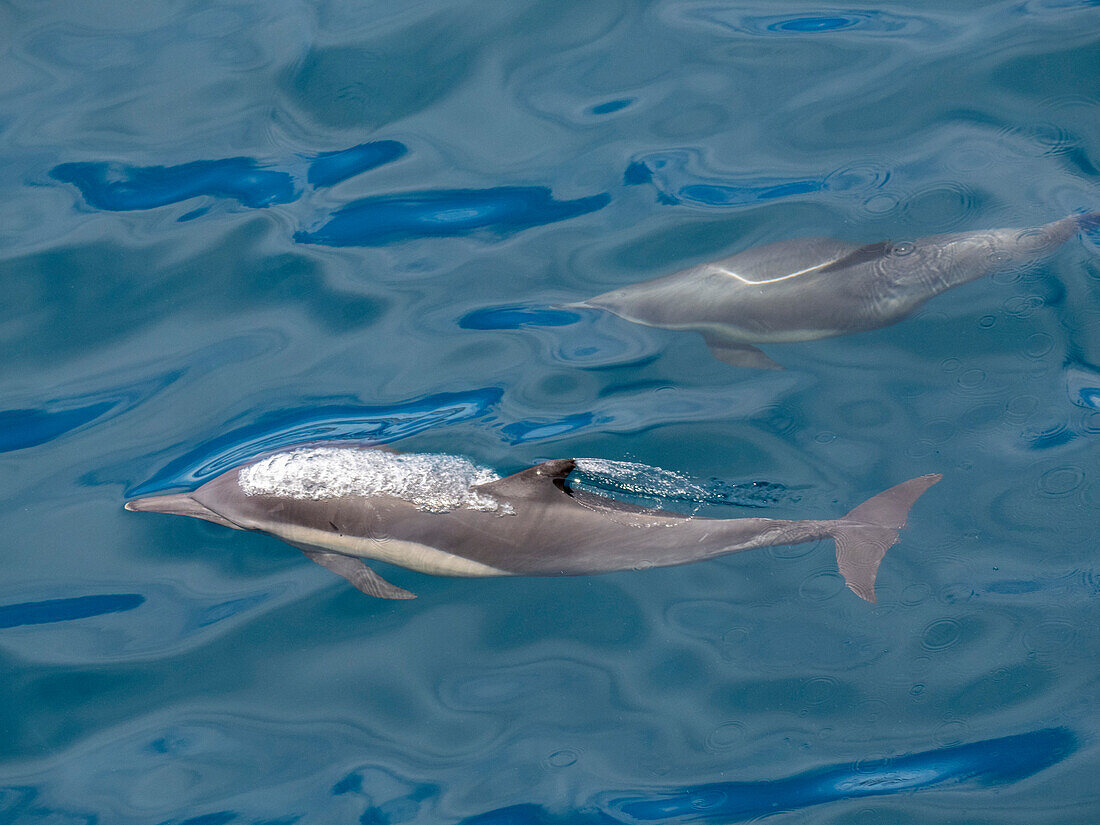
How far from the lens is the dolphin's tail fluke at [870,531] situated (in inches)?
222

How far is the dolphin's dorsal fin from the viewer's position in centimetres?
537

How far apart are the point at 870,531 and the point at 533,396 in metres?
2.55

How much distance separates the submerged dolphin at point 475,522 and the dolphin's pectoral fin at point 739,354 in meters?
1.38

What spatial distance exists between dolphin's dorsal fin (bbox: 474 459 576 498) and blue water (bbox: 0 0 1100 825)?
767 millimetres

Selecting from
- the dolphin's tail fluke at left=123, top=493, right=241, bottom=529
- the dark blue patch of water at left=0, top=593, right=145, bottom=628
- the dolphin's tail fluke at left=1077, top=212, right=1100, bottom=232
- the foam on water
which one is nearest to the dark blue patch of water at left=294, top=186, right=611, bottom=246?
the foam on water

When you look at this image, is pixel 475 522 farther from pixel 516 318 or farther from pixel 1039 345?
pixel 1039 345

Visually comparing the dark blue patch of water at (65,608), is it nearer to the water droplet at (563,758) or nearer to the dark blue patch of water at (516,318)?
the water droplet at (563,758)

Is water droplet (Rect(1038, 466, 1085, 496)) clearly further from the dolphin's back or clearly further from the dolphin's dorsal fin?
the dolphin's dorsal fin

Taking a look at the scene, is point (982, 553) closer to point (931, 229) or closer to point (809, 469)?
point (809, 469)

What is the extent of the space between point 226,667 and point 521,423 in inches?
101

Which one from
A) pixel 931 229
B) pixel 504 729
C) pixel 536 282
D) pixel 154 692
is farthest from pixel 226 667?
pixel 931 229

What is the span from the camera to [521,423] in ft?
22.2

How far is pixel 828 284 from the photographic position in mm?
6820

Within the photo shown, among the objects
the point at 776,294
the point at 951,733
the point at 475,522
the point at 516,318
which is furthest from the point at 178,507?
the point at 951,733
